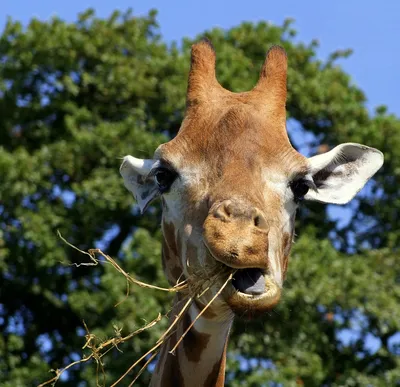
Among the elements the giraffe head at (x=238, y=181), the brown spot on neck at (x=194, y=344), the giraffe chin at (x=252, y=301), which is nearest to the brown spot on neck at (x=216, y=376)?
the brown spot on neck at (x=194, y=344)

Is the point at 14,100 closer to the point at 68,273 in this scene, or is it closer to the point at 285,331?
the point at 68,273

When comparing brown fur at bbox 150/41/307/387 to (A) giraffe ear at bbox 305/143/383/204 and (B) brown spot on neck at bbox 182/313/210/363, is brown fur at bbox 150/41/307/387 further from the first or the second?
(A) giraffe ear at bbox 305/143/383/204

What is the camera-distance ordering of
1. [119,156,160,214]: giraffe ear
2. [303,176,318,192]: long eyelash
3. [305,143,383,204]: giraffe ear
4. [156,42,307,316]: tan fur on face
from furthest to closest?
1. [119,156,160,214]: giraffe ear
2. [305,143,383,204]: giraffe ear
3. [303,176,318,192]: long eyelash
4. [156,42,307,316]: tan fur on face

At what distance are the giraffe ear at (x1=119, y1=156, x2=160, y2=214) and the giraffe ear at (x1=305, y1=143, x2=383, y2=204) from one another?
3.68 ft

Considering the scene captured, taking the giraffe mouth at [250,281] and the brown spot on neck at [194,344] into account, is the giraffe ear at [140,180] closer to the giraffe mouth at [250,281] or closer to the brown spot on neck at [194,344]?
the brown spot on neck at [194,344]

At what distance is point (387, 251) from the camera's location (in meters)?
18.8

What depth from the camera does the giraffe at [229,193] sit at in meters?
5.38

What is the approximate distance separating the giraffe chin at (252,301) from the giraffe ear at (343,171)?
145 cm

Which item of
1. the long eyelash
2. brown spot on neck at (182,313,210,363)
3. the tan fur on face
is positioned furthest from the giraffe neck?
the long eyelash

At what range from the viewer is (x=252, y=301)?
5.38m

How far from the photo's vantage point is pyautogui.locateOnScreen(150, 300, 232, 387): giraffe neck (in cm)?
619

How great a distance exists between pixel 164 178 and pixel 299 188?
2.75 ft

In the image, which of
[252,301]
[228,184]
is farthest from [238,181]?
[252,301]

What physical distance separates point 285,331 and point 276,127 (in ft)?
36.1
